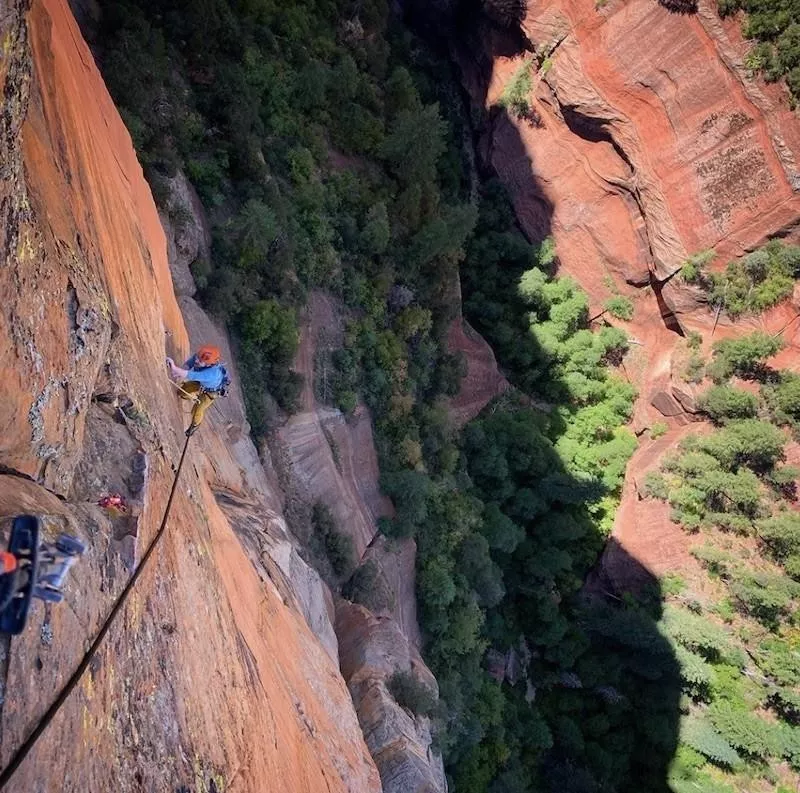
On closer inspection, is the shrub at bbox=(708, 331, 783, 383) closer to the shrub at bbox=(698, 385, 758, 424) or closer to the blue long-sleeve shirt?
the shrub at bbox=(698, 385, 758, 424)

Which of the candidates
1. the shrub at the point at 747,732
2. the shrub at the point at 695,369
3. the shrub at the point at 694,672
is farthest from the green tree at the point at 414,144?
the shrub at the point at 747,732

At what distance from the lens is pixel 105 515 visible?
6.29 m

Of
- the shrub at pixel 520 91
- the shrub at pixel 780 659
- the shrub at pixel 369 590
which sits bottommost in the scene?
the shrub at pixel 780 659

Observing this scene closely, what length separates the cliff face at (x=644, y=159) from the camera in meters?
24.1

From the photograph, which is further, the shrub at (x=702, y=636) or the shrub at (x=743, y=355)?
the shrub at (x=743, y=355)

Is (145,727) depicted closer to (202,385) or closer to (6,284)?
(6,284)

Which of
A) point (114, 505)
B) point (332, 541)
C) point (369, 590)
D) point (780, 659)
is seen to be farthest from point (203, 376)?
point (780, 659)

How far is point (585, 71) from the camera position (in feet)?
86.9

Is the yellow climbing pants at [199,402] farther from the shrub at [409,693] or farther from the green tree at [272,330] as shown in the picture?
the shrub at [409,693]

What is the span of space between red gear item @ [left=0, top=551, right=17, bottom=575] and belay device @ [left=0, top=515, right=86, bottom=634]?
0.03 metres

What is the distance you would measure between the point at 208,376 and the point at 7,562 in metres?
5.40

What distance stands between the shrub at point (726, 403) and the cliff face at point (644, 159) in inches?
43.7

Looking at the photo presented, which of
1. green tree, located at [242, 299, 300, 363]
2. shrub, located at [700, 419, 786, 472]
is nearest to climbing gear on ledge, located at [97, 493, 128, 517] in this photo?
green tree, located at [242, 299, 300, 363]

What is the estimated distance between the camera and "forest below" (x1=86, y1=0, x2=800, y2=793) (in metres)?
16.8
